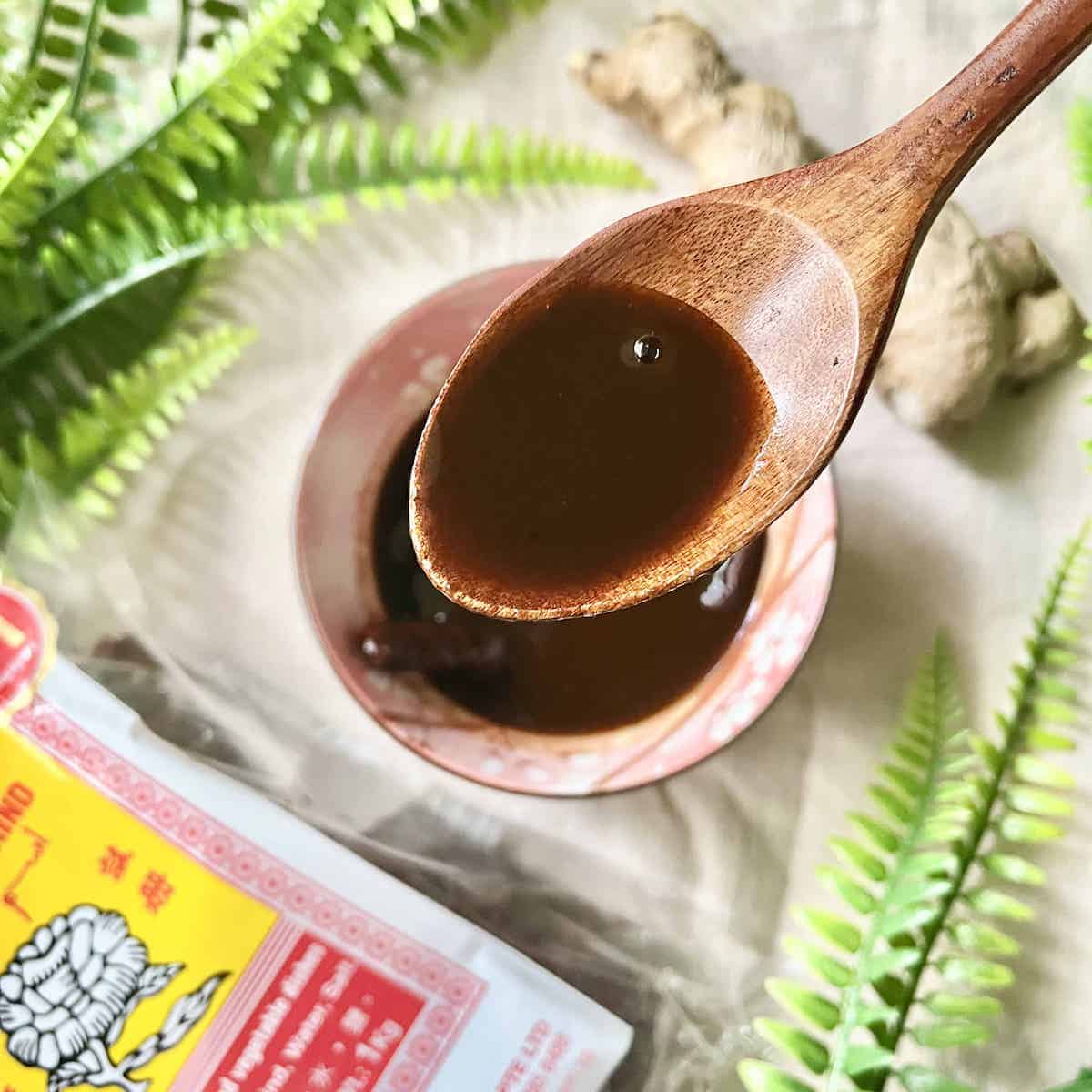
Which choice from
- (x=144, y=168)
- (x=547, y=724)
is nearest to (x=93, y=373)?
(x=144, y=168)

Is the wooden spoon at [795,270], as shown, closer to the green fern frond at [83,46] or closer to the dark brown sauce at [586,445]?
the dark brown sauce at [586,445]

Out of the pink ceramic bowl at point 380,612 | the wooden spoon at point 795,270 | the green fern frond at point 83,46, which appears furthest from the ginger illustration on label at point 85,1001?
the green fern frond at point 83,46

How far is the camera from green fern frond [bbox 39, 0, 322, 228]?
0.74 metres

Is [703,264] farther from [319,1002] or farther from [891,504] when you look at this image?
[319,1002]

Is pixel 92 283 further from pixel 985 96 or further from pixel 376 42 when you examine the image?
pixel 985 96

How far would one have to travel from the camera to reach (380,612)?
85cm

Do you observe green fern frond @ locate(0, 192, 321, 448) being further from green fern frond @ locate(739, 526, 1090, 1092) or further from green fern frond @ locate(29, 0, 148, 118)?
green fern frond @ locate(739, 526, 1090, 1092)

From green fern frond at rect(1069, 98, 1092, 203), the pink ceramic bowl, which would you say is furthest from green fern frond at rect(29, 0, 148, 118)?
green fern frond at rect(1069, 98, 1092, 203)

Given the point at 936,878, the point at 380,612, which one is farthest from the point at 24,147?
the point at 936,878

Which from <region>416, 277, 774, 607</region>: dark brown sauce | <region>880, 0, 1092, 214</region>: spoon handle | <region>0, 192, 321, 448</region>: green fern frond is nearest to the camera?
<region>880, 0, 1092, 214</region>: spoon handle

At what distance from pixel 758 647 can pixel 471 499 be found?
25 centimetres

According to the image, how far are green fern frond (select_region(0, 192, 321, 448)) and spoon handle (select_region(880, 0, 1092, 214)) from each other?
460 millimetres

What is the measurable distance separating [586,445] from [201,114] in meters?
0.38

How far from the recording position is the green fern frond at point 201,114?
2.43ft
